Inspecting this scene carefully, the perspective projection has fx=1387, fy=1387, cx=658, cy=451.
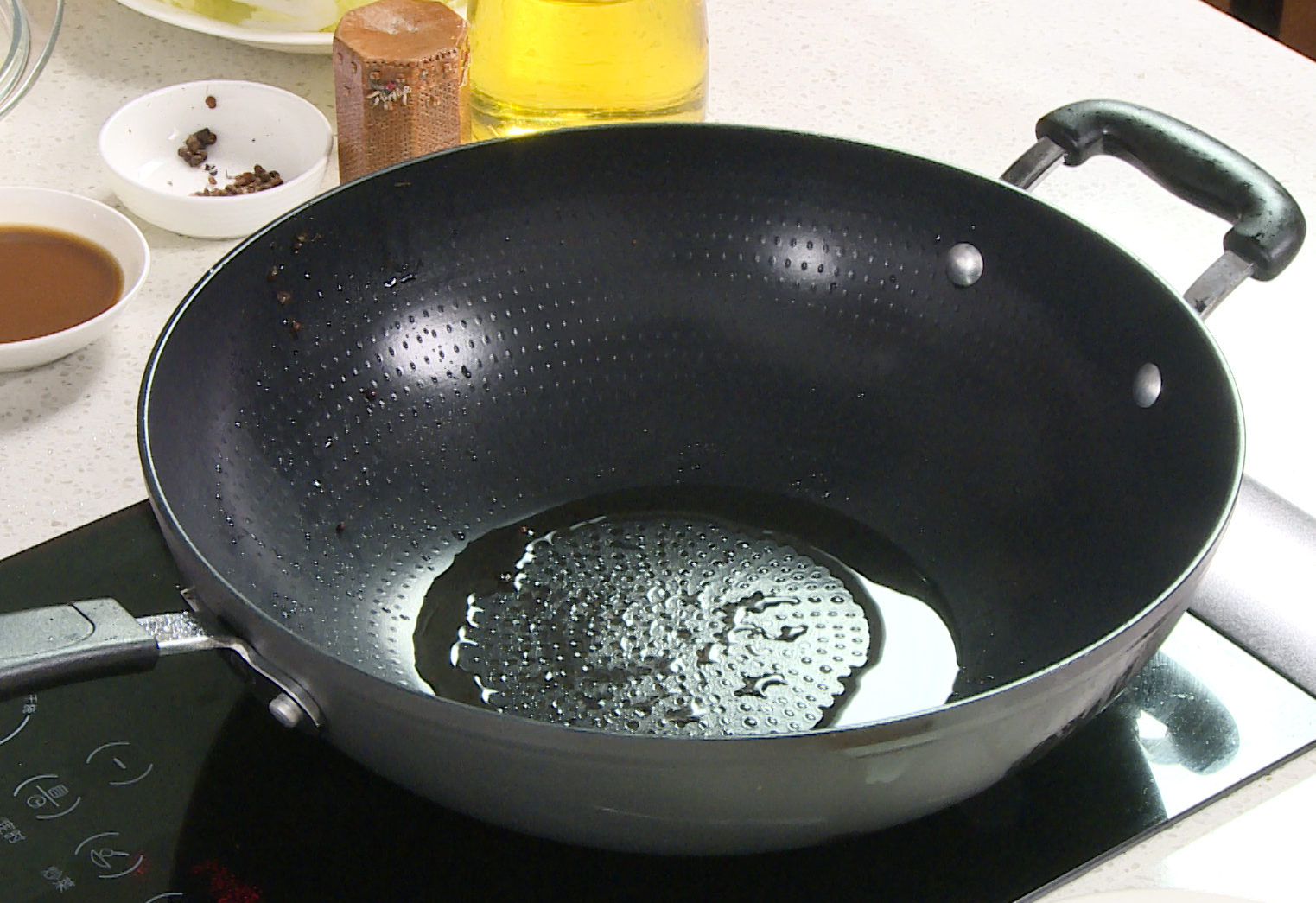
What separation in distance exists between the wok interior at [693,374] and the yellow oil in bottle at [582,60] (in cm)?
8

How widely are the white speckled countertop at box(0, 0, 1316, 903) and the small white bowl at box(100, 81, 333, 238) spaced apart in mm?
31

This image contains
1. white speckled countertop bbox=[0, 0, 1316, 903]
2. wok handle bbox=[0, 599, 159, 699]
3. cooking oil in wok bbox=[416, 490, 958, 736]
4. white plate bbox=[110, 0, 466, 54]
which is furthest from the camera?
white plate bbox=[110, 0, 466, 54]

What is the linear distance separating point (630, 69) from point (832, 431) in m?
0.24

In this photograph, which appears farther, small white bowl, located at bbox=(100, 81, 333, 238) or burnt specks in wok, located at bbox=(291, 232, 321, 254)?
small white bowl, located at bbox=(100, 81, 333, 238)

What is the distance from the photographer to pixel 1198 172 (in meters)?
0.69

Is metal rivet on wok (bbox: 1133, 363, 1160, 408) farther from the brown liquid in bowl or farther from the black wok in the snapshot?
the brown liquid in bowl

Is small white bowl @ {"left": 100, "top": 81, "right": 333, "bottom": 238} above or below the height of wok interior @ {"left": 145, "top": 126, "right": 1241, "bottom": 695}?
below

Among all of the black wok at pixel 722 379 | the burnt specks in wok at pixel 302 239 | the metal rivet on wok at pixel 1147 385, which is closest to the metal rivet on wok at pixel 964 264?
the black wok at pixel 722 379

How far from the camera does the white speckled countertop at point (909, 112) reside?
0.72 meters

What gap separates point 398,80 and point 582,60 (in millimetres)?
109

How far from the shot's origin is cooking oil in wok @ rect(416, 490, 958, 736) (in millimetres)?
603

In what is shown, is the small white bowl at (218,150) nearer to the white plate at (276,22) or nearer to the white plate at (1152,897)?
the white plate at (276,22)

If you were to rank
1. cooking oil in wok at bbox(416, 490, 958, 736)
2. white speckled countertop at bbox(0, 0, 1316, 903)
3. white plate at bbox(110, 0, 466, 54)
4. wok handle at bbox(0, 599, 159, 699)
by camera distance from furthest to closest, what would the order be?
white plate at bbox(110, 0, 466, 54) < white speckled countertop at bbox(0, 0, 1316, 903) < cooking oil in wok at bbox(416, 490, 958, 736) < wok handle at bbox(0, 599, 159, 699)

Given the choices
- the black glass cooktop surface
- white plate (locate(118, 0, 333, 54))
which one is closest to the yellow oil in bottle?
white plate (locate(118, 0, 333, 54))
